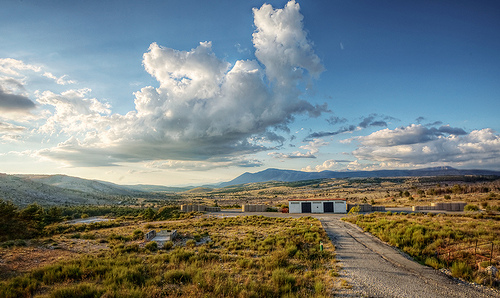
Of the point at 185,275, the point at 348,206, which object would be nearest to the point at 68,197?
the point at 348,206

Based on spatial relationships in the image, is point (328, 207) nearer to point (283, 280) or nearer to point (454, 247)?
point (454, 247)

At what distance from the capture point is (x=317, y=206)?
52812mm

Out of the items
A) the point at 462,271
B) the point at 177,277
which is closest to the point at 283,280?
the point at 177,277

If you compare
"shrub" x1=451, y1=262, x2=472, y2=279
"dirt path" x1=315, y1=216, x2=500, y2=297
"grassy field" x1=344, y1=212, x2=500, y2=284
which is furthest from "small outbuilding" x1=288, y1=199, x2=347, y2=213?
"shrub" x1=451, y1=262, x2=472, y2=279

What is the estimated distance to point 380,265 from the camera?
13.8m

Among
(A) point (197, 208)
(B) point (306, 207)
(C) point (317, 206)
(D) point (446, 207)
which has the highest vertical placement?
(D) point (446, 207)

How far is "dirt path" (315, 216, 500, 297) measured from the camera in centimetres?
1012

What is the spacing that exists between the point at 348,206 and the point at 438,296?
4646 centimetres

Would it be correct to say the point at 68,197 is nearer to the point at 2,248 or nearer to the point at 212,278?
the point at 2,248

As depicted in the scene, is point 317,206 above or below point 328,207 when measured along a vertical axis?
above

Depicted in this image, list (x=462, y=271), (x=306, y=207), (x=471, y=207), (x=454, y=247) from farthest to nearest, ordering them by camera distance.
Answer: (x=306, y=207), (x=471, y=207), (x=454, y=247), (x=462, y=271)

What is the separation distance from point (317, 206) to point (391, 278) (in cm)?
4237

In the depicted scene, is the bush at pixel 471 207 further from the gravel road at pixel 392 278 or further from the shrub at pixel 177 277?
the shrub at pixel 177 277

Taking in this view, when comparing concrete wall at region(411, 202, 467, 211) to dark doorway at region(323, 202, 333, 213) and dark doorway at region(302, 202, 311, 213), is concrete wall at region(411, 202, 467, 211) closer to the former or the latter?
dark doorway at region(323, 202, 333, 213)
